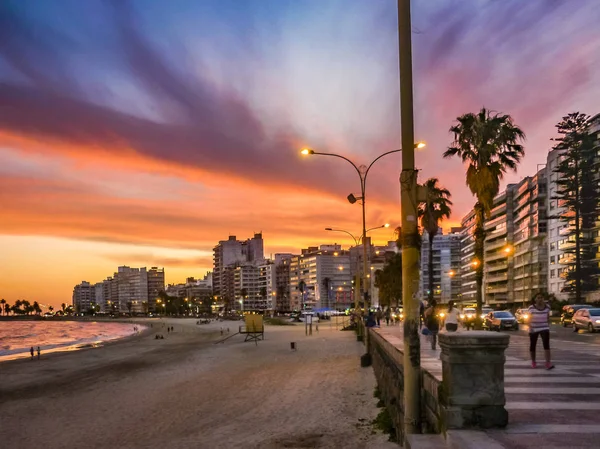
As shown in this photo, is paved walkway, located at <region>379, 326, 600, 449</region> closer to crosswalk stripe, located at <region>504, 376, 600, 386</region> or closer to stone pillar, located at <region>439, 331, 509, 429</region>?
crosswalk stripe, located at <region>504, 376, 600, 386</region>

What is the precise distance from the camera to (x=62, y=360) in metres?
43.1

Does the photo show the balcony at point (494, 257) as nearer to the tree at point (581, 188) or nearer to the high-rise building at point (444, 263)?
the tree at point (581, 188)

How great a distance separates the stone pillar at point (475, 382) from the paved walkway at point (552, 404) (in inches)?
11.0

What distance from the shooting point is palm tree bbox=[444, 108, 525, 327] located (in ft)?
101

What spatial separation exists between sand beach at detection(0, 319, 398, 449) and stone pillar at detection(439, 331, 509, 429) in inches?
259

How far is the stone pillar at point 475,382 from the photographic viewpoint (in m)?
6.86

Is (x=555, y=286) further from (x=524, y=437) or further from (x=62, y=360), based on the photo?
(x=524, y=437)

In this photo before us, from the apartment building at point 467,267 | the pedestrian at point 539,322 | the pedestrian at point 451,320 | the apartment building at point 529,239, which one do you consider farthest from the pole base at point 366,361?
the apartment building at point 467,267

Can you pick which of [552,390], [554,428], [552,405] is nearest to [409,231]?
[554,428]

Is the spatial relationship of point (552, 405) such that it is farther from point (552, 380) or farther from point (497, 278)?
point (497, 278)

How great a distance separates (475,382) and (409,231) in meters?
2.35

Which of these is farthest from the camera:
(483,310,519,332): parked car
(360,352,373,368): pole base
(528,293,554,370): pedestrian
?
(483,310,519,332): parked car

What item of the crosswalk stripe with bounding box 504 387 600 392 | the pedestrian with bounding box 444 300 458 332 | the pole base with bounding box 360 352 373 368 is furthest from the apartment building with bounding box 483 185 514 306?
the crosswalk stripe with bounding box 504 387 600 392

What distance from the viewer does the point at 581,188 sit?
8069 cm
